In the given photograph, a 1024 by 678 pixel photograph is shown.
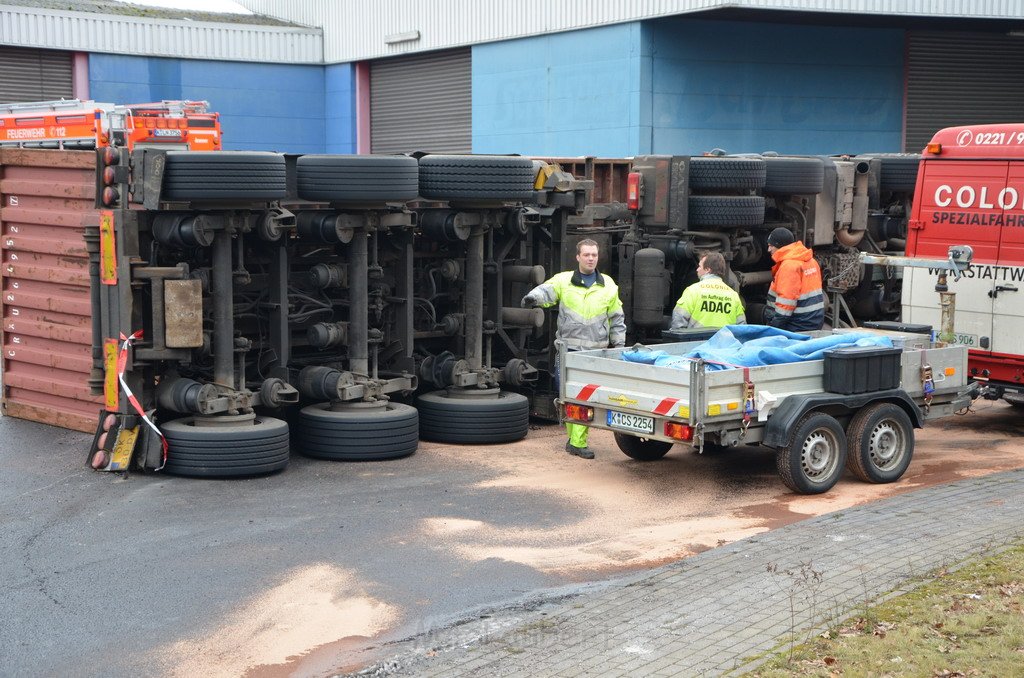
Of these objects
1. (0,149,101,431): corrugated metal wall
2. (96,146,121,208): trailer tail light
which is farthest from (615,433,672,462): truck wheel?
(0,149,101,431): corrugated metal wall

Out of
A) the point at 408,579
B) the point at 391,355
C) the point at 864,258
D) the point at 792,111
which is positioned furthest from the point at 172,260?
the point at 792,111

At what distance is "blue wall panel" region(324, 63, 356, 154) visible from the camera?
32406mm

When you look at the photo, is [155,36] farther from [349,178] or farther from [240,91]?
[349,178]

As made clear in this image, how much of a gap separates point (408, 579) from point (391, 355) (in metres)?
4.38

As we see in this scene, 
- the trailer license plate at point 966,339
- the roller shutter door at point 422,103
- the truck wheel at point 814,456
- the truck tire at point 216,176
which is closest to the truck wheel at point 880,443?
the truck wheel at point 814,456

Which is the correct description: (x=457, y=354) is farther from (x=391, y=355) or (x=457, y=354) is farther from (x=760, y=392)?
(x=760, y=392)

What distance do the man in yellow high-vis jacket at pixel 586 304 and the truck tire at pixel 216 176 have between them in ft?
8.80

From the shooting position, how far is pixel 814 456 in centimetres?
936

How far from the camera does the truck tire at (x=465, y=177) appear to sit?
10.9 metres

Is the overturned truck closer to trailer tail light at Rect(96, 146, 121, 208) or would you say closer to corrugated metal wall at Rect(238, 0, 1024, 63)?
trailer tail light at Rect(96, 146, 121, 208)

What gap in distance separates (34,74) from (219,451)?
22219 millimetres

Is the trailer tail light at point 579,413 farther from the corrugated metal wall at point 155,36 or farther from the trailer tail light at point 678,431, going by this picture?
the corrugated metal wall at point 155,36

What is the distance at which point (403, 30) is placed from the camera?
2986cm

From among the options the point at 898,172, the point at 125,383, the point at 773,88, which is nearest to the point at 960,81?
the point at 773,88
